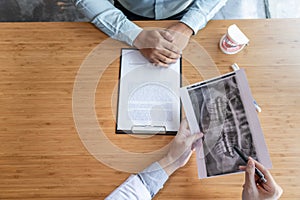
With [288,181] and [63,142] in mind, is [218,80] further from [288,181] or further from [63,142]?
[63,142]

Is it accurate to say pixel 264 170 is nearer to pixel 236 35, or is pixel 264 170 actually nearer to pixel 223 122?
pixel 223 122

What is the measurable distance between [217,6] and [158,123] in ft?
1.26

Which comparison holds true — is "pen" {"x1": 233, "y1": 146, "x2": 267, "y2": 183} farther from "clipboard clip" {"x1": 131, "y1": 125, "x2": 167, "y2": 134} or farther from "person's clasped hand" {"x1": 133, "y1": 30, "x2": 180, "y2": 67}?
"person's clasped hand" {"x1": 133, "y1": 30, "x2": 180, "y2": 67}

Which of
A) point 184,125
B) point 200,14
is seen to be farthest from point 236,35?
point 184,125

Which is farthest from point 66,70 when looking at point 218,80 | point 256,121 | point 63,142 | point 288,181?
point 288,181

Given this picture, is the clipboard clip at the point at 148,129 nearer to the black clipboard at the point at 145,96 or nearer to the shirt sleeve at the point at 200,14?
the black clipboard at the point at 145,96

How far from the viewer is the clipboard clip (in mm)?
767

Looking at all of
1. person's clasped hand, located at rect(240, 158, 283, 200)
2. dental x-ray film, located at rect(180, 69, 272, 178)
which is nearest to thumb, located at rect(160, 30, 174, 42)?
dental x-ray film, located at rect(180, 69, 272, 178)

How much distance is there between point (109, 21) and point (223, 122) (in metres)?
0.41

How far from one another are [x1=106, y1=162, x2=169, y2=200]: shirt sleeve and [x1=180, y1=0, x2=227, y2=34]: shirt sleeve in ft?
1.28

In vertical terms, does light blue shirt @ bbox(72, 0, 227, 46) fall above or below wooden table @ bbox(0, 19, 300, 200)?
above

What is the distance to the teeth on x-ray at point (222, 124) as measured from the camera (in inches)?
28.6

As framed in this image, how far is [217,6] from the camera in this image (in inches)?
34.7

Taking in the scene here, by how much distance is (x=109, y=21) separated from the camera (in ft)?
2.77
